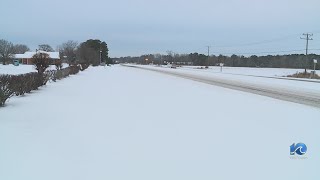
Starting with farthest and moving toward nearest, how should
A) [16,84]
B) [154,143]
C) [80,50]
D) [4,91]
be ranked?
[80,50]
[16,84]
[4,91]
[154,143]

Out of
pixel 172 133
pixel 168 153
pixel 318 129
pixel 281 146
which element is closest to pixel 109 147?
pixel 168 153

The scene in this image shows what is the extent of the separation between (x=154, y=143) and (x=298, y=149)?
3014 millimetres

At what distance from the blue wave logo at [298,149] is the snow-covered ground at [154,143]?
125 mm

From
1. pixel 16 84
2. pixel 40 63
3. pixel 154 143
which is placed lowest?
pixel 154 143

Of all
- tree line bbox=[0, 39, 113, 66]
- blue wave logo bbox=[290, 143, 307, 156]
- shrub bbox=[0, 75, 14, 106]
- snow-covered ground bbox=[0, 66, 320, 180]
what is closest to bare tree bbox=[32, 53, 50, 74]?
shrub bbox=[0, 75, 14, 106]

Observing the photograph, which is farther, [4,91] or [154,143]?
[4,91]

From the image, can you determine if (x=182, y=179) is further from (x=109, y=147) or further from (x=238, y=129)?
(x=238, y=129)

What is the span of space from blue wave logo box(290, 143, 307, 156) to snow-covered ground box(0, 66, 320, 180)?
0.41 feet

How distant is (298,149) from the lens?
24.9ft

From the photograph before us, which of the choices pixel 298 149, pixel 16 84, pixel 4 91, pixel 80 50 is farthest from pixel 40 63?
pixel 80 50

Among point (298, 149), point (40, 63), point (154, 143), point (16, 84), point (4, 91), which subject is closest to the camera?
point (298, 149)

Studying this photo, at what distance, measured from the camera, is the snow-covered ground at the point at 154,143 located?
6.29 m

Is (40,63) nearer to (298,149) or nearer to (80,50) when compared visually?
(298,149)

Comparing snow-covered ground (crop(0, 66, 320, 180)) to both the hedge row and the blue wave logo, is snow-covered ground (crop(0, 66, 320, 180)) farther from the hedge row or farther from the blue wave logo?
the hedge row
